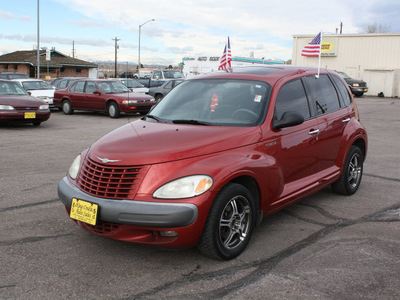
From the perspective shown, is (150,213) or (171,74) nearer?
(150,213)

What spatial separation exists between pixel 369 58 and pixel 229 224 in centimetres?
3684

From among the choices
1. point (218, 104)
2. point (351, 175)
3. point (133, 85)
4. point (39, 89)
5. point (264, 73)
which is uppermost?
point (264, 73)

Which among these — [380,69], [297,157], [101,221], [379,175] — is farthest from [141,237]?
[380,69]

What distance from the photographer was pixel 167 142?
3.92 metres

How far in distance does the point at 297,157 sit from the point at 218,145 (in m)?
1.18

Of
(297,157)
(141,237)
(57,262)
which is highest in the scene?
(297,157)

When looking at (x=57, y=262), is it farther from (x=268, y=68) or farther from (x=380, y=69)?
(x=380, y=69)

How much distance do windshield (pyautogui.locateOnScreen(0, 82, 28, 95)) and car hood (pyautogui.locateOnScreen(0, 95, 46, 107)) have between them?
0.44 metres

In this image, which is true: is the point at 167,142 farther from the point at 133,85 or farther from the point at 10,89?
the point at 133,85

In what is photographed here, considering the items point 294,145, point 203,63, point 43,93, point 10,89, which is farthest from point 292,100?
point 203,63

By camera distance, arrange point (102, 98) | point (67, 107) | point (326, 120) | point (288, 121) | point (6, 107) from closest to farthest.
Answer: point (288, 121) → point (326, 120) → point (6, 107) → point (102, 98) → point (67, 107)

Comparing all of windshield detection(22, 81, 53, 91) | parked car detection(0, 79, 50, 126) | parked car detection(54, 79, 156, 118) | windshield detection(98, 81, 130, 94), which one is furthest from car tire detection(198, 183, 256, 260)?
windshield detection(22, 81, 53, 91)

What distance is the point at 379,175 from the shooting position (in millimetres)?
7324

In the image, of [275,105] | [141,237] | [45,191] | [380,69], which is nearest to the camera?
[141,237]
